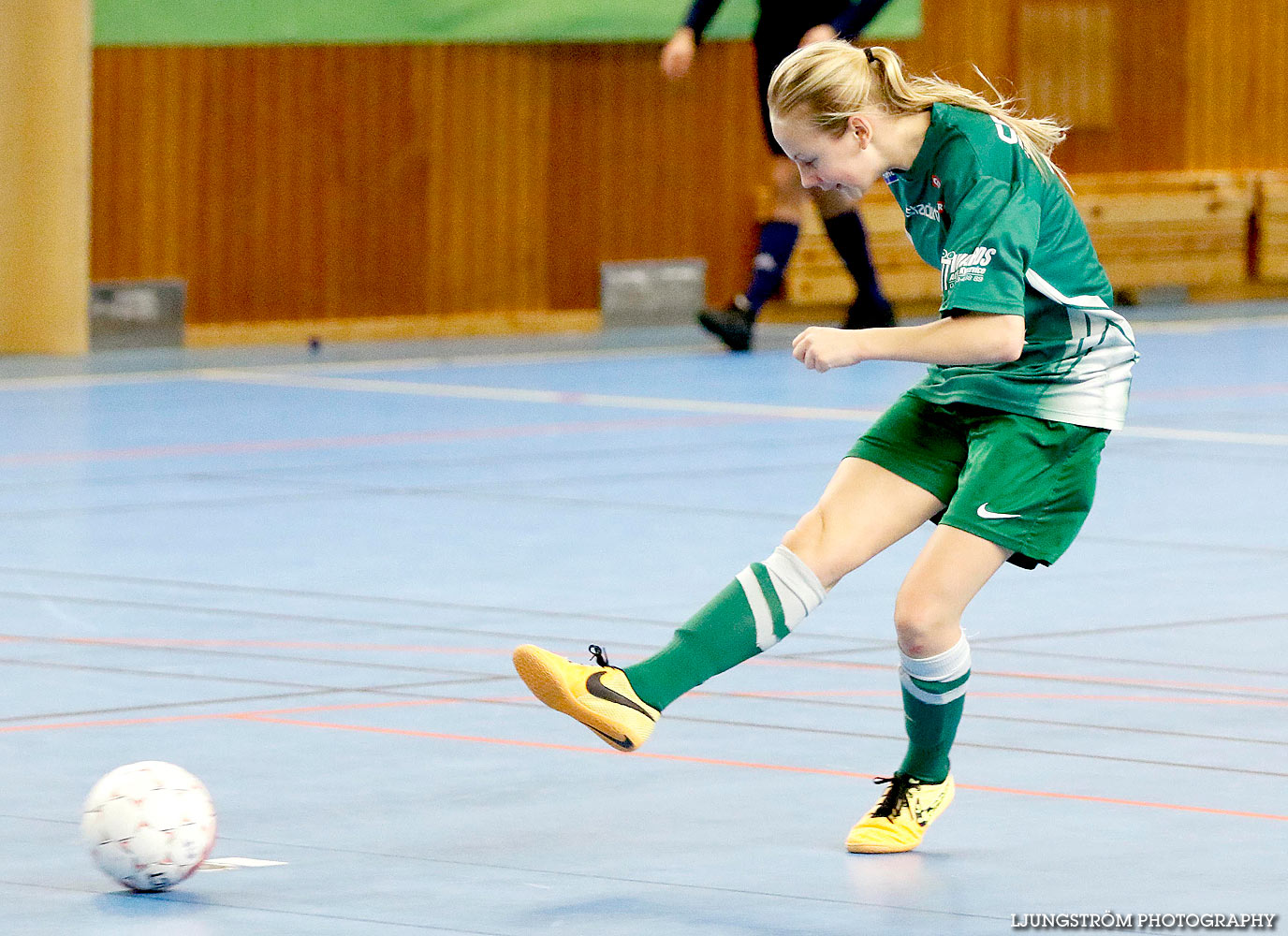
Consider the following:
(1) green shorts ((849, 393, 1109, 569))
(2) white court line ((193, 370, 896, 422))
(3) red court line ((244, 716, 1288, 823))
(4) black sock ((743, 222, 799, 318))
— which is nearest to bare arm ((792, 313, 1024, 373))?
(1) green shorts ((849, 393, 1109, 569))

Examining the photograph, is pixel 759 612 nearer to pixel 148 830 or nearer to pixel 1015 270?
pixel 1015 270

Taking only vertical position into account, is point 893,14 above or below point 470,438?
above

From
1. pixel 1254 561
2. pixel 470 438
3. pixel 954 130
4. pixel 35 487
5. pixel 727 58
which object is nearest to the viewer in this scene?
pixel 954 130

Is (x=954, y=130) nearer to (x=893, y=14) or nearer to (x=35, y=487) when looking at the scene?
(x=35, y=487)

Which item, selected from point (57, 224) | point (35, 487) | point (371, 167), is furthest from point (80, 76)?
point (35, 487)

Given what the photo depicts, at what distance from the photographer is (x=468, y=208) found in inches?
566

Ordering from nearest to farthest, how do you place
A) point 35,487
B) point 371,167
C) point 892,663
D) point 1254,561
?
point 892,663 → point 1254,561 → point 35,487 → point 371,167

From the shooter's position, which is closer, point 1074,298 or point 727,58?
point 1074,298

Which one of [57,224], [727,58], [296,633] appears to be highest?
[727,58]

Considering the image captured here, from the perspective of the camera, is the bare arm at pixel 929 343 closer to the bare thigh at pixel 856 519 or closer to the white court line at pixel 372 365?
the bare thigh at pixel 856 519

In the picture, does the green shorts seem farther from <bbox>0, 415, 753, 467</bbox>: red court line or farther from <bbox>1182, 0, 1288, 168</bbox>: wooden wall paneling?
<bbox>1182, 0, 1288, 168</bbox>: wooden wall paneling

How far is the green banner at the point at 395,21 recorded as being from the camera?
511 inches

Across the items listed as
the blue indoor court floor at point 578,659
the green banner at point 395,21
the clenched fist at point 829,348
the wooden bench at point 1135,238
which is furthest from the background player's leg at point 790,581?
the wooden bench at point 1135,238

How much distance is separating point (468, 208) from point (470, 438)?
4.76 metres
